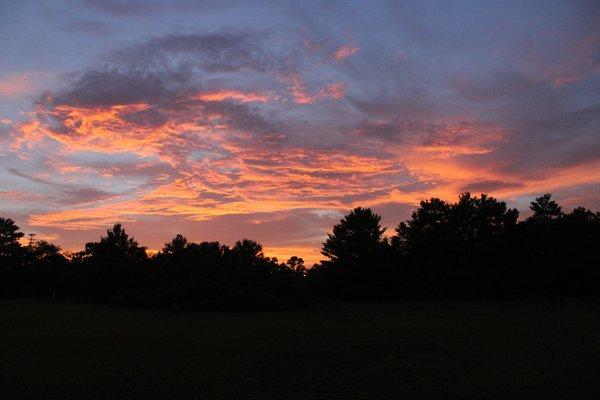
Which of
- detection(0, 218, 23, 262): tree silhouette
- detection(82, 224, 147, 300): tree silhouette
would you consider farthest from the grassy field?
detection(0, 218, 23, 262): tree silhouette

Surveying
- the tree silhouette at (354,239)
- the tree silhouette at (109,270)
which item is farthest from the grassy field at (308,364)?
the tree silhouette at (354,239)

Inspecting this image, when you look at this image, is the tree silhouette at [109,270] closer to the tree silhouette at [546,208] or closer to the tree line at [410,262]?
the tree line at [410,262]

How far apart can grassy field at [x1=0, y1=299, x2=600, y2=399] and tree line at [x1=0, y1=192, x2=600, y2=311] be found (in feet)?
65.7

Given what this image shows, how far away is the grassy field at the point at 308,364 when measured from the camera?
8320mm

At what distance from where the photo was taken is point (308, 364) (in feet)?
35.8

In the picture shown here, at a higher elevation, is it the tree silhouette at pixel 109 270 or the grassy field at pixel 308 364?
the tree silhouette at pixel 109 270

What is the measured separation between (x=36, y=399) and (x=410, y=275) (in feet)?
149

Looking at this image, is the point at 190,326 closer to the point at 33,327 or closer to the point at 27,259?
the point at 33,327

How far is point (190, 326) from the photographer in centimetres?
2081

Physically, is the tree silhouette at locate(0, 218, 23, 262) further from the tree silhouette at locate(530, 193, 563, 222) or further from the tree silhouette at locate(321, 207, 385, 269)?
the tree silhouette at locate(530, 193, 563, 222)

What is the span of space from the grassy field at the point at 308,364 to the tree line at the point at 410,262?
65.7 feet

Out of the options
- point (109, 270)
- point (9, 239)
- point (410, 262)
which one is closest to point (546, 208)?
point (410, 262)

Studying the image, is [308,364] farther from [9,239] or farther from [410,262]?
[9,239]

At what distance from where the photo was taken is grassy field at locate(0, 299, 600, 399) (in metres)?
8.32
